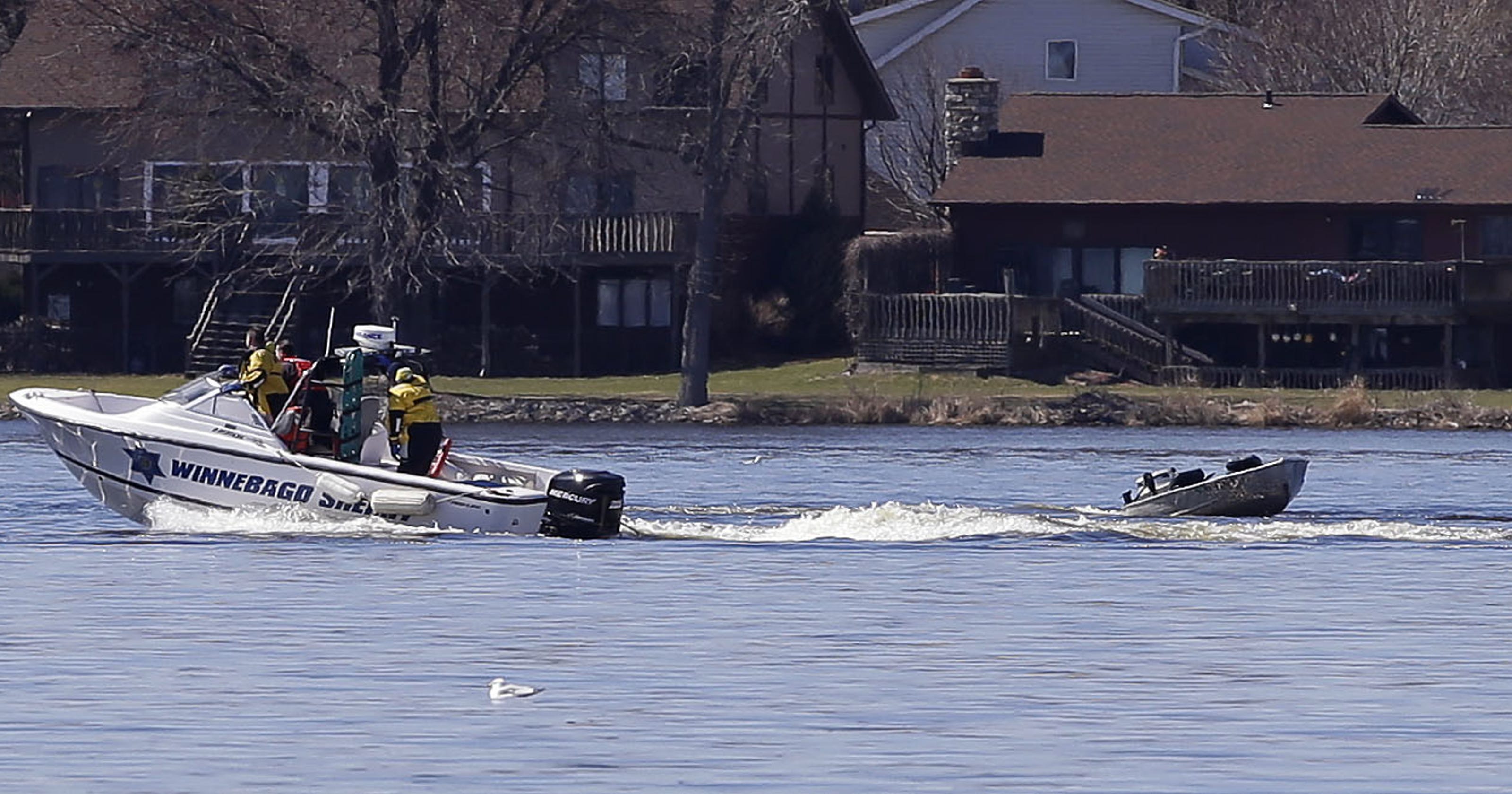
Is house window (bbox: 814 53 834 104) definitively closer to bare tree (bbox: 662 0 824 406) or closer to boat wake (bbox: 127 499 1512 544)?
bare tree (bbox: 662 0 824 406)

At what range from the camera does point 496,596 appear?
1093 inches

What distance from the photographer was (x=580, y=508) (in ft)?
97.9

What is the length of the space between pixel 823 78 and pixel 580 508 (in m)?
40.7

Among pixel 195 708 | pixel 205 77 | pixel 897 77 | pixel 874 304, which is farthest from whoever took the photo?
pixel 897 77

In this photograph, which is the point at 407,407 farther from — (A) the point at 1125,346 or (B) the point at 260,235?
(B) the point at 260,235

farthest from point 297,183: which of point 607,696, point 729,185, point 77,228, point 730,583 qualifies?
point 607,696

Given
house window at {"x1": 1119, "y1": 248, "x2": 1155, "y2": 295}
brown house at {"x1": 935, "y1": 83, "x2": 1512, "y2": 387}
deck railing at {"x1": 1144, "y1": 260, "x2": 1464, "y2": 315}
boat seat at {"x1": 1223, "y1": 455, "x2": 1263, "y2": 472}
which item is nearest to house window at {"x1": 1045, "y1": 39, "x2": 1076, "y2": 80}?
brown house at {"x1": 935, "y1": 83, "x2": 1512, "y2": 387}

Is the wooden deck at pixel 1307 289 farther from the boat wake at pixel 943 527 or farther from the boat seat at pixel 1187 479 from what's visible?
the boat seat at pixel 1187 479

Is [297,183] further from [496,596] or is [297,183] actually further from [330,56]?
[496,596]

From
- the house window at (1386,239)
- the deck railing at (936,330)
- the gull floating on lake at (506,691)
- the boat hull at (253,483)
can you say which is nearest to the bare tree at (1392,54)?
the house window at (1386,239)

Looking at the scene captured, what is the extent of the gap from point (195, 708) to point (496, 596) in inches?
270

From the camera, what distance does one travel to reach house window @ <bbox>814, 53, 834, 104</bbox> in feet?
228

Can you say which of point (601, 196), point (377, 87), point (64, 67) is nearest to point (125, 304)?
point (64, 67)

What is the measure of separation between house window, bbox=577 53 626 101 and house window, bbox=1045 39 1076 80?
22.9m
